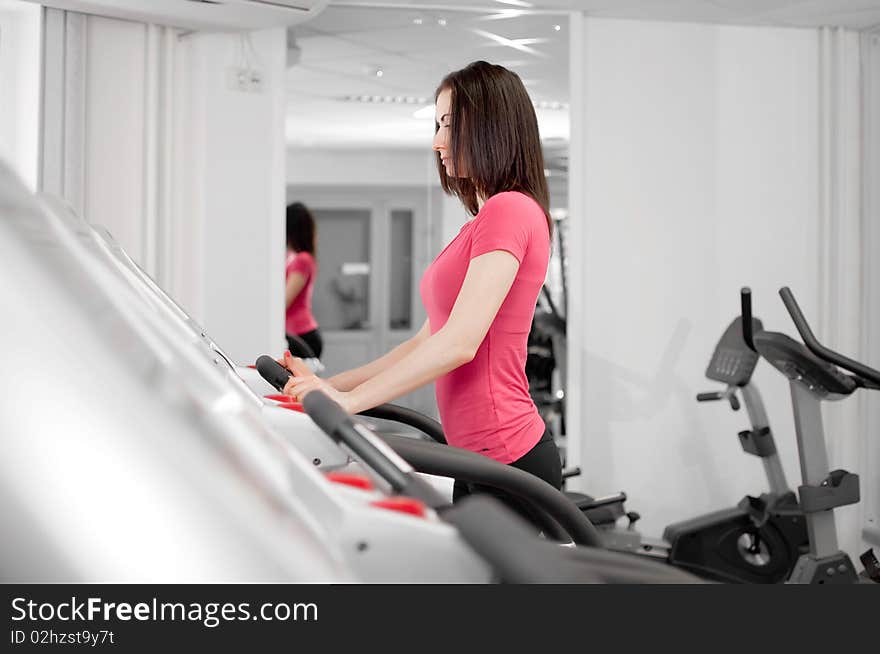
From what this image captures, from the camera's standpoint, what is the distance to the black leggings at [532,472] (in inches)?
59.2

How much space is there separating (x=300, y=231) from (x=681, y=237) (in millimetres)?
1975

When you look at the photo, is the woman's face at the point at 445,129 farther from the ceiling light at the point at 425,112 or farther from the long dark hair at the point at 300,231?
the ceiling light at the point at 425,112

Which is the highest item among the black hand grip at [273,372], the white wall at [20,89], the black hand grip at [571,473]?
the white wall at [20,89]

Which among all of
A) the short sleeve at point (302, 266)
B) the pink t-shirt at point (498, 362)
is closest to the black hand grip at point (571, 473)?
the short sleeve at point (302, 266)

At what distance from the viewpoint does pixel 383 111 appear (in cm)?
625

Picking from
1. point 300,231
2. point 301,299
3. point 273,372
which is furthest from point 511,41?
point 273,372

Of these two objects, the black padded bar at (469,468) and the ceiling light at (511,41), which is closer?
the black padded bar at (469,468)

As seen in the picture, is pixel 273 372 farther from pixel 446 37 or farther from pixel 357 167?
pixel 357 167

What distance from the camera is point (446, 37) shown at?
433 centimetres

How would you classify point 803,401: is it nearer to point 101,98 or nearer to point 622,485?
point 622,485

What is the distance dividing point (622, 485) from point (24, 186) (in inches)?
140

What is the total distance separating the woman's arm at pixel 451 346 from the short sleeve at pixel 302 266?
11.2ft

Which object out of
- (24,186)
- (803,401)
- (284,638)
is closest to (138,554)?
(284,638)

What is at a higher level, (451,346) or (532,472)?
(451,346)
